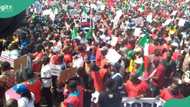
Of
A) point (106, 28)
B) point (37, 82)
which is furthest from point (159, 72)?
point (37, 82)

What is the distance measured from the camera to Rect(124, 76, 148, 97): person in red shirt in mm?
7516

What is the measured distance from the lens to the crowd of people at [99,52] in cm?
750

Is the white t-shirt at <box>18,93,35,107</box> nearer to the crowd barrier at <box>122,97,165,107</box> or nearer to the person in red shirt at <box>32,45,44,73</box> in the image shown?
the person in red shirt at <box>32,45,44,73</box>

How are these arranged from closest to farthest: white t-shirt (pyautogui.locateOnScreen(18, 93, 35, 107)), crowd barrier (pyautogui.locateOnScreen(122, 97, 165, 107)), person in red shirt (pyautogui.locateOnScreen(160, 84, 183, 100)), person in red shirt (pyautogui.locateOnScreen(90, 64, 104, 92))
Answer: white t-shirt (pyautogui.locateOnScreen(18, 93, 35, 107)) < person in red shirt (pyautogui.locateOnScreen(160, 84, 183, 100)) < crowd barrier (pyautogui.locateOnScreen(122, 97, 165, 107)) < person in red shirt (pyautogui.locateOnScreen(90, 64, 104, 92))

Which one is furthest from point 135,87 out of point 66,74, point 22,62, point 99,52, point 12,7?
point 12,7

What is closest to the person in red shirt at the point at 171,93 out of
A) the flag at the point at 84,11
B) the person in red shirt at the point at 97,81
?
the person in red shirt at the point at 97,81

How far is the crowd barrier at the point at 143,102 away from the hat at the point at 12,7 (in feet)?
5.02

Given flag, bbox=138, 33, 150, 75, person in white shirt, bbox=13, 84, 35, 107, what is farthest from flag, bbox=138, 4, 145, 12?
person in white shirt, bbox=13, 84, 35, 107

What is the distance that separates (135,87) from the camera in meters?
7.52

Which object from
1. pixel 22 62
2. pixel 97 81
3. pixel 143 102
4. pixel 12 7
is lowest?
pixel 143 102

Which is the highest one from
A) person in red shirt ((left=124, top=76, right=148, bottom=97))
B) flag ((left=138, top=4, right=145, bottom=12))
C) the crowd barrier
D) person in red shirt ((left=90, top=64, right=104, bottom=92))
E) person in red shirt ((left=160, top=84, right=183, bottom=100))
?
flag ((left=138, top=4, right=145, bottom=12))

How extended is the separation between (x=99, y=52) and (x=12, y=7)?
109cm

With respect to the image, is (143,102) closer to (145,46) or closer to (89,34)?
(145,46)

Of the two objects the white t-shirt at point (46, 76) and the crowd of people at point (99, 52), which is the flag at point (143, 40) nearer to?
the crowd of people at point (99, 52)
